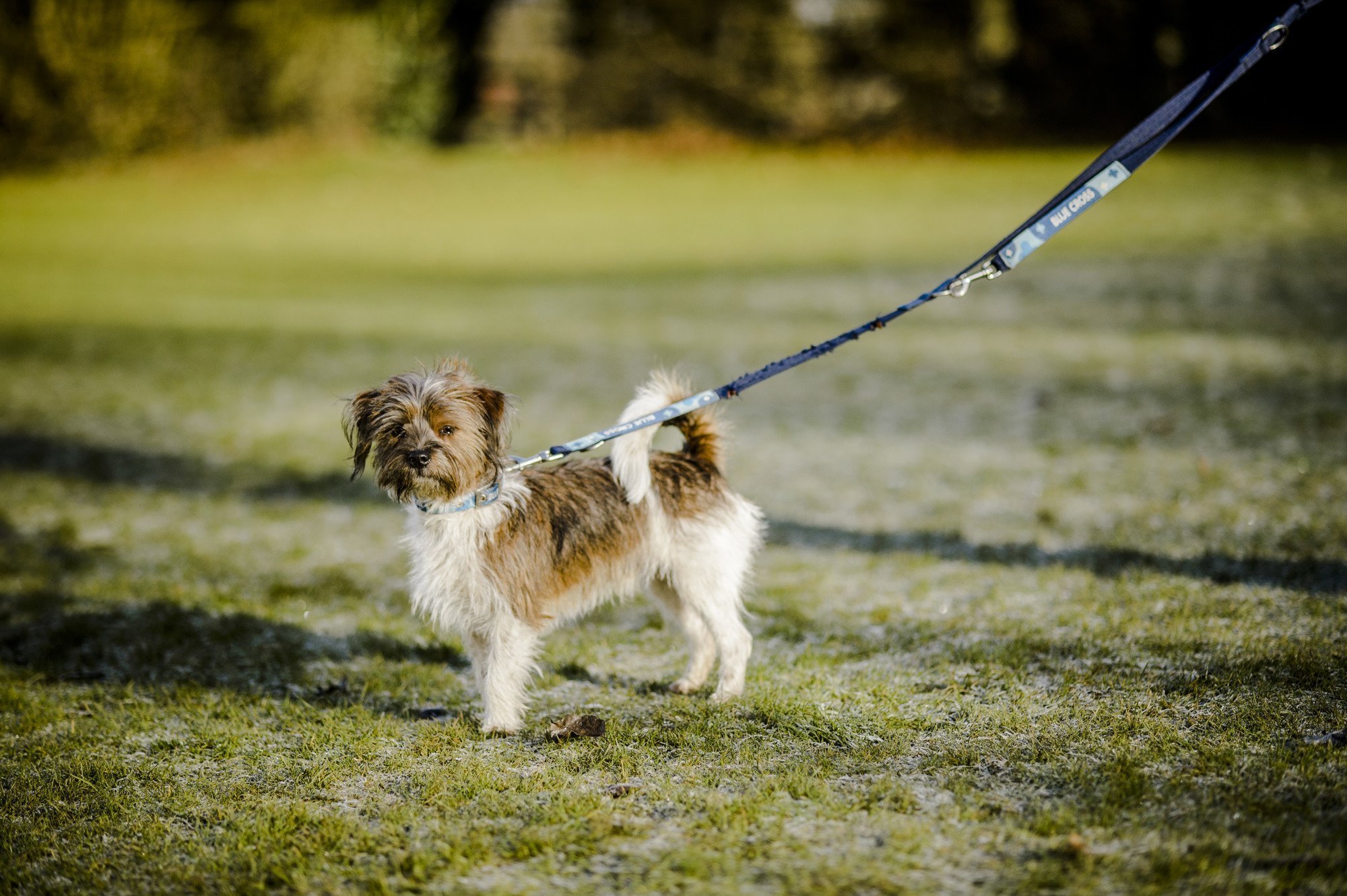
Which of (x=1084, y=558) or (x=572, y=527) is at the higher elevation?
(x=572, y=527)

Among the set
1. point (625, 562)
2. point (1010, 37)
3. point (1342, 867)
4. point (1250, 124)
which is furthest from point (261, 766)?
point (1010, 37)

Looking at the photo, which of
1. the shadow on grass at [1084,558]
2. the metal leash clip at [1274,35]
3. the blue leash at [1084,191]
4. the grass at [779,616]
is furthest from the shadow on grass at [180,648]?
the metal leash clip at [1274,35]

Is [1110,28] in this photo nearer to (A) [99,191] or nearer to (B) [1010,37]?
(B) [1010,37]

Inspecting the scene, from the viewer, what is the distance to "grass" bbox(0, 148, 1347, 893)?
133 inches

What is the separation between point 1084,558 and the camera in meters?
6.05

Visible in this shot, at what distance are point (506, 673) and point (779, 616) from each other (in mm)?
1825

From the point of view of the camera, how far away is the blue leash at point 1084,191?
13.9 ft

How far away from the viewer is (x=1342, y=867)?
299 centimetres

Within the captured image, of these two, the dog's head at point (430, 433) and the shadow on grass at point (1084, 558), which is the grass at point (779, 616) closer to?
the shadow on grass at point (1084, 558)

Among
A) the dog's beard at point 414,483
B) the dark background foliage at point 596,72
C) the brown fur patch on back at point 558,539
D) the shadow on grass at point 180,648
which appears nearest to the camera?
the dog's beard at point 414,483

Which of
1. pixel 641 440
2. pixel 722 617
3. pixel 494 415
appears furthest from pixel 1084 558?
pixel 494 415

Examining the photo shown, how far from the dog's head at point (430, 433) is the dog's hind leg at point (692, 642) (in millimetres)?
1036

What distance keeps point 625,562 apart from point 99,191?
1222 inches

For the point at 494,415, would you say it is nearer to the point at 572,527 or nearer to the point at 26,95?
the point at 572,527
